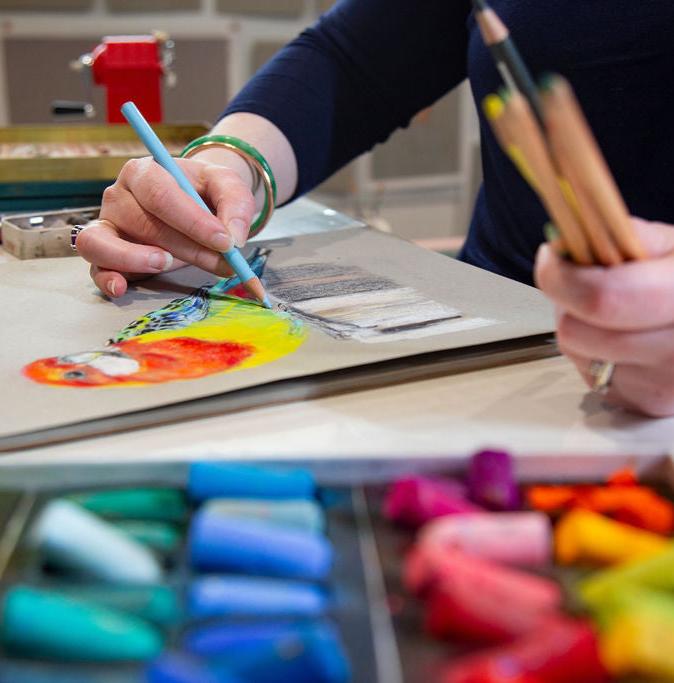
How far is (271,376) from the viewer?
50 cm

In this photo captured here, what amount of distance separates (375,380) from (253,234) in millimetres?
304

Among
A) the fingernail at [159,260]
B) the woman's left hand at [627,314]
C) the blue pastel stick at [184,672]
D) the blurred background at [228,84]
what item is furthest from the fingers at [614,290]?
the blurred background at [228,84]

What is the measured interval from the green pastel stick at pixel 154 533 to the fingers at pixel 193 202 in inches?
13.4

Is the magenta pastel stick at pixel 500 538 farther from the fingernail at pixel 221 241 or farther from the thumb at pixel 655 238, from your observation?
the fingernail at pixel 221 241

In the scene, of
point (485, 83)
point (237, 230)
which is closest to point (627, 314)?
point (237, 230)

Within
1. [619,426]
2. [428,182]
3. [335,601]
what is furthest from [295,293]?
[428,182]

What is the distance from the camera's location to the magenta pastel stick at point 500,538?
0.31 meters

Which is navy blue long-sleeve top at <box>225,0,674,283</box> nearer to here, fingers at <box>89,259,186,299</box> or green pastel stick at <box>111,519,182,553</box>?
fingers at <box>89,259,186,299</box>

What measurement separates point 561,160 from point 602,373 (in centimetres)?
16

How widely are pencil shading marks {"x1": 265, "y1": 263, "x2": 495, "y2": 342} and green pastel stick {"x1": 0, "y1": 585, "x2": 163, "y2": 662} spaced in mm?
297

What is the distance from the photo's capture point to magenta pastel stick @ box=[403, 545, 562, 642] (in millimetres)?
274

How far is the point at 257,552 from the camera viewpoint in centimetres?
31

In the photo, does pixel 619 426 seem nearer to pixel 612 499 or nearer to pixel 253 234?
pixel 612 499

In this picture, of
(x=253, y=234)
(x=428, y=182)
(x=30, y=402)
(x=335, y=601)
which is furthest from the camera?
(x=428, y=182)
